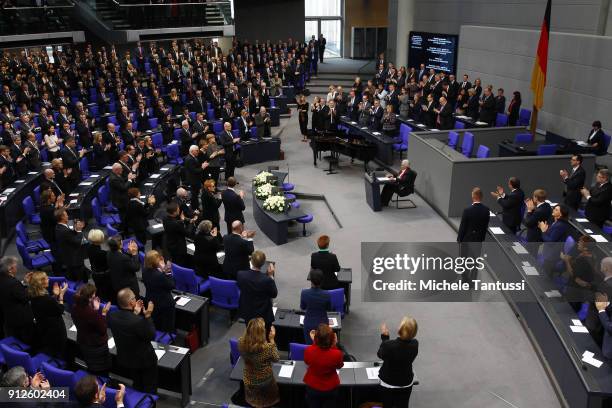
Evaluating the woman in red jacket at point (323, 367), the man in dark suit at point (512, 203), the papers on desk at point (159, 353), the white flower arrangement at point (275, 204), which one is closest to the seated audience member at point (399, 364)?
the woman in red jacket at point (323, 367)

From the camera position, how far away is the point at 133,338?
5.84 m

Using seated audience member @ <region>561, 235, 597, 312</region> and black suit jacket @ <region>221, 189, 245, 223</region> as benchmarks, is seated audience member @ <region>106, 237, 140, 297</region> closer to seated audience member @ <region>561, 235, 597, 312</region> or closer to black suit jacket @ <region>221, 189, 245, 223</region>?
black suit jacket @ <region>221, 189, 245, 223</region>

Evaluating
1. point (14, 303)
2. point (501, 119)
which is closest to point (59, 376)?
point (14, 303)

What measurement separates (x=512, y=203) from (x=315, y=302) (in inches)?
177

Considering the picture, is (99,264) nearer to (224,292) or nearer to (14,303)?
(14,303)

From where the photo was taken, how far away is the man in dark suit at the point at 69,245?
8.33 metres

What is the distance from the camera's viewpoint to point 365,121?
1705cm

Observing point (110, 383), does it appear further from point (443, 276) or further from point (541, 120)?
point (541, 120)

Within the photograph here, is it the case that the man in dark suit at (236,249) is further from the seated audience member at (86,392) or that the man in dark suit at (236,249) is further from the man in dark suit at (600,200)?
the man in dark suit at (600,200)

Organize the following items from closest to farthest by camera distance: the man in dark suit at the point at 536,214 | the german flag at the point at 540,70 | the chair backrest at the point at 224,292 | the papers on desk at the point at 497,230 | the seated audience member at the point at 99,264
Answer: the seated audience member at the point at 99,264
the chair backrest at the point at 224,292
the man in dark suit at the point at 536,214
the papers on desk at the point at 497,230
the german flag at the point at 540,70

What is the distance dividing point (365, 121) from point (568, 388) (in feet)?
38.0

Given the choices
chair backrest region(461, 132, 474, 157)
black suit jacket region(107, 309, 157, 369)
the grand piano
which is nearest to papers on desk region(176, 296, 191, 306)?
black suit jacket region(107, 309, 157, 369)

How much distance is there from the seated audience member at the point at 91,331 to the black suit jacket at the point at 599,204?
813cm

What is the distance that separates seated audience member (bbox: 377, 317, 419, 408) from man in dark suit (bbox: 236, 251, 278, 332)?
1745mm
